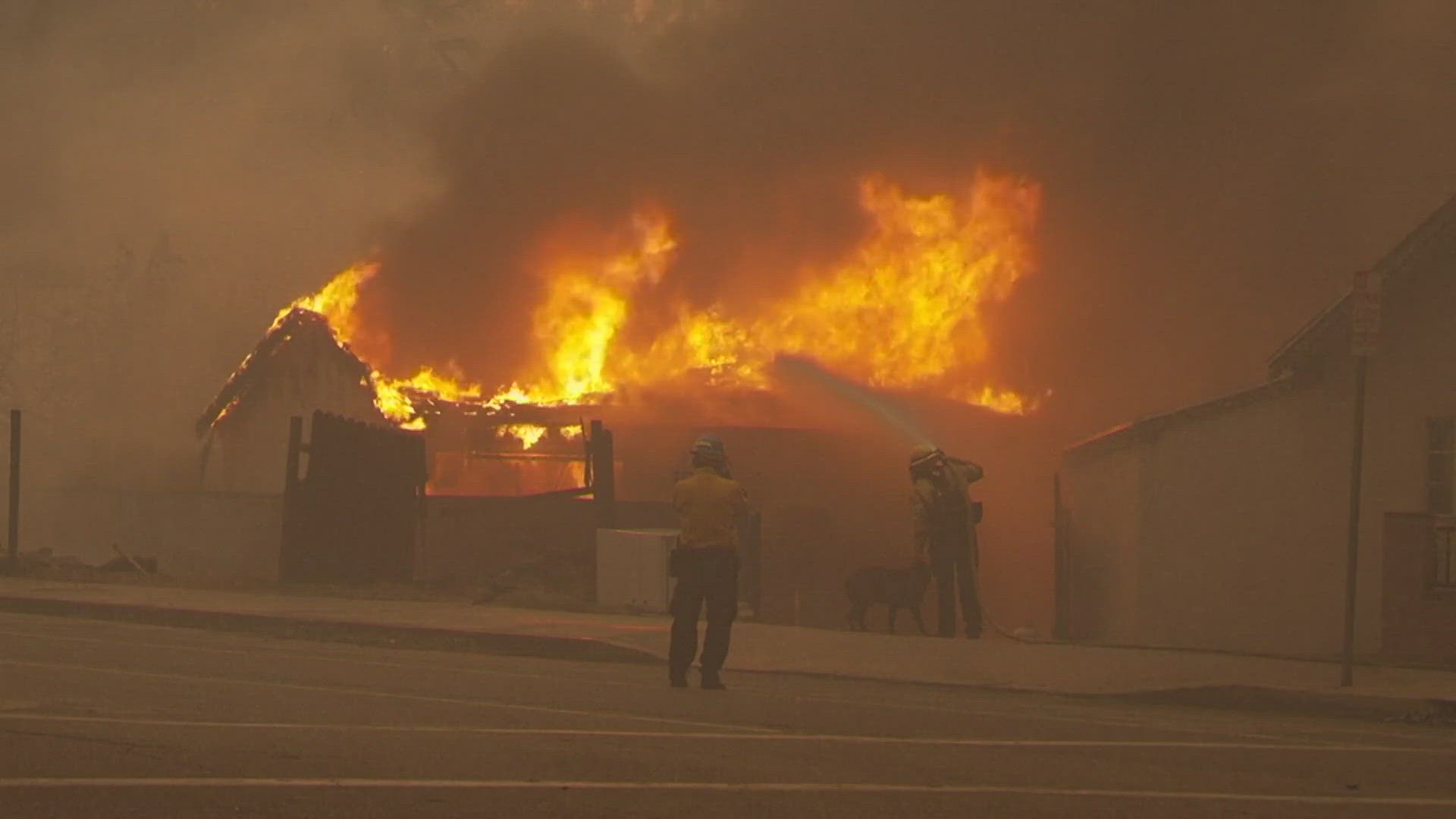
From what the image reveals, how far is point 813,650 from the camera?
14484 mm

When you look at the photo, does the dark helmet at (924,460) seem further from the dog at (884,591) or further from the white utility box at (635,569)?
the white utility box at (635,569)

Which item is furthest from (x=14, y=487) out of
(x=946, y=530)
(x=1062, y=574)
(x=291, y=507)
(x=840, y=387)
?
(x=840, y=387)

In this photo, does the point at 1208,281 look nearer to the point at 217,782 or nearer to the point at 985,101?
the point at 985,101

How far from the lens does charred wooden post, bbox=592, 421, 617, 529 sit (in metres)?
21.6

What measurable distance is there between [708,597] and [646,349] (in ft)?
70.1

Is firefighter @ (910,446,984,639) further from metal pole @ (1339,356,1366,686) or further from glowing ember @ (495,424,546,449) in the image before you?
glowing ember @ (495,424,546,449)

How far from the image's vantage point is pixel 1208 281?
1310 inches

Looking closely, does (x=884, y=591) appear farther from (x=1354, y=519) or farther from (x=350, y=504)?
(x=1354, y=519)

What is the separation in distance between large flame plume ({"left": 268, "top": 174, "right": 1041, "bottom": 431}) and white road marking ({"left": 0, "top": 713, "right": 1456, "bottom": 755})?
2201 cm

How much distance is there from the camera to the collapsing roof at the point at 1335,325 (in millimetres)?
16422

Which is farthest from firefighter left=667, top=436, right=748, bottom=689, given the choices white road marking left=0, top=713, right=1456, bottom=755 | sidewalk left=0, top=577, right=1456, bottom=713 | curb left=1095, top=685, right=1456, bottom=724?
curb left=1095, top=685, right=1456, bottom=724

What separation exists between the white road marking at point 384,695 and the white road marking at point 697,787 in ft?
6.07

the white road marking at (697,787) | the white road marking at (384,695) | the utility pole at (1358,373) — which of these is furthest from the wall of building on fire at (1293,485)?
the white road marking at (697,787)

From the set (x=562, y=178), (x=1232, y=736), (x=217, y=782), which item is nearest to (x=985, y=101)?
(x=562, y=178)
